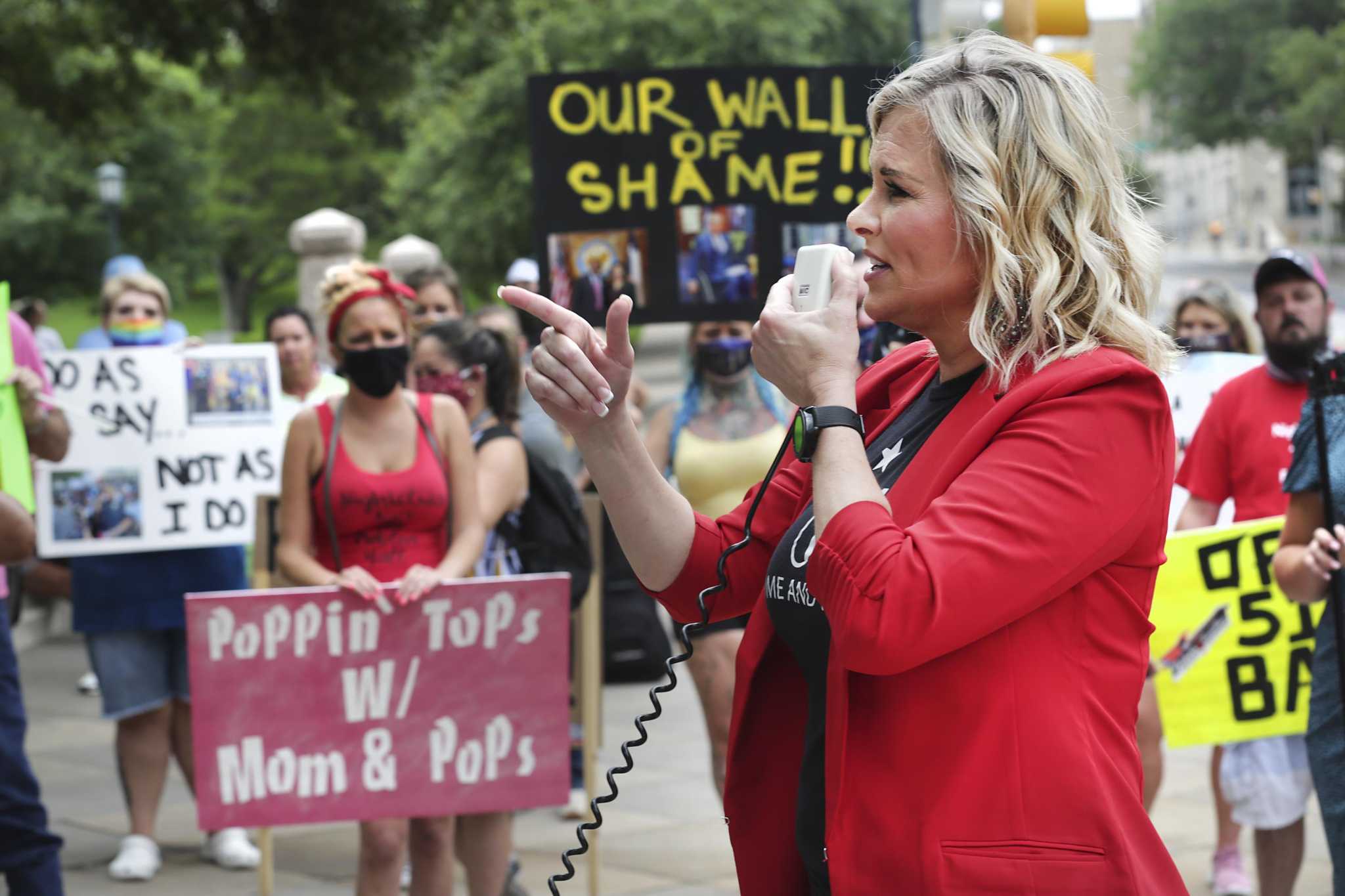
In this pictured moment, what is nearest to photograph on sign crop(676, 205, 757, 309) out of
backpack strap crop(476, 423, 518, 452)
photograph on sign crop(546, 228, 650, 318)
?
photograph on sign crop(546, 228, 650, 318)

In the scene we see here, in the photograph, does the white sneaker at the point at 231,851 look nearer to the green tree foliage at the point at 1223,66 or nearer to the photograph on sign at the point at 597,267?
the photograph on sign at the point at 597,267

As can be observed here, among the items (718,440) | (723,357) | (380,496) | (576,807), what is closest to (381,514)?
(380,496)

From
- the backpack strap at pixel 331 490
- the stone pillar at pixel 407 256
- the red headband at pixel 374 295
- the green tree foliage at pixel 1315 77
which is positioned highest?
the green tree foliage at pixel 1315 77

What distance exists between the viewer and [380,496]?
17.4 ft

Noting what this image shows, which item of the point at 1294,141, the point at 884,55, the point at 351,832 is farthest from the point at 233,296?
the point at 351,832

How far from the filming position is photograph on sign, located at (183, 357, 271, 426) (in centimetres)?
723

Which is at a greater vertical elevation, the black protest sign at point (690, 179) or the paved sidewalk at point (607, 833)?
the black protest sign at point (690, 179)

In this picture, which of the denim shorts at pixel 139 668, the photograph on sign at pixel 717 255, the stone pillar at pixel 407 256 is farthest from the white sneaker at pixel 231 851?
the stone pillar at pixel 407 256

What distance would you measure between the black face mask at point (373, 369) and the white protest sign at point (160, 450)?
182cm

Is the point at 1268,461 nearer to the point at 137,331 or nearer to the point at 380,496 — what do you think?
the point at 380,496

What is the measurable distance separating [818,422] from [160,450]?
5.46 metres

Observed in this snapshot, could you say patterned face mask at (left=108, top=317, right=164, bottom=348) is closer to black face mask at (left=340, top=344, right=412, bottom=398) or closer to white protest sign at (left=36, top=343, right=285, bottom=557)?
white protest sign at (left=36, top=343, right=285, bottom=557)

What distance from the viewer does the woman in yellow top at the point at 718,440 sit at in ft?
20.5

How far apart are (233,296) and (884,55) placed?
21.0 m
